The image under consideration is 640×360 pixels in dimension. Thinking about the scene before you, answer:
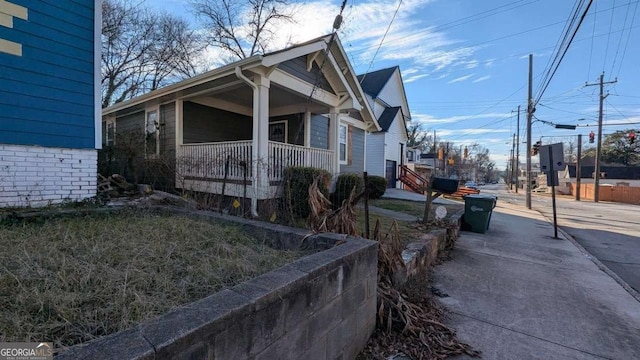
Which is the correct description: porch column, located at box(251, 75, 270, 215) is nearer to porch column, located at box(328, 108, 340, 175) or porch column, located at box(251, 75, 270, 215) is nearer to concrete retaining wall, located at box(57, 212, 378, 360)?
porch column, located at box(328, 108, 340, 175)

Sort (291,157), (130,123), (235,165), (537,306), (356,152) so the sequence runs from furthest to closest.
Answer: (356,152) < (130,123) < (291,157) < (235,165) < (537,306)

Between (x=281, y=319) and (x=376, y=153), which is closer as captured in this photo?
(x=281, y=319)

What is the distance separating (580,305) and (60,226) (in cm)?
618

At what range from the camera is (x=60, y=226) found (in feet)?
10.6

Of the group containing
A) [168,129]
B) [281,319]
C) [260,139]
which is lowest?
[281,319]

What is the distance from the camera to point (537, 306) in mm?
3684

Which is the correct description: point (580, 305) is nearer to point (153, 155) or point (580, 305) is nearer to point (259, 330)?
point (259, 330)

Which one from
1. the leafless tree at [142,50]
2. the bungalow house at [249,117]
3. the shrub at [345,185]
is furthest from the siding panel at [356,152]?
the leafless tree at [142,50]

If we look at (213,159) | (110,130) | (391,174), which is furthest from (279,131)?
(391,174)

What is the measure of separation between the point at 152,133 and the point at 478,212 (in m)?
10.1

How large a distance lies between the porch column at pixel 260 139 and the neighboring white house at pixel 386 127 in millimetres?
11620

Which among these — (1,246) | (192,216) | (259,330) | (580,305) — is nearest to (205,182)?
(192,216)

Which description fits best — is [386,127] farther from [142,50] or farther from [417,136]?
[417,136]

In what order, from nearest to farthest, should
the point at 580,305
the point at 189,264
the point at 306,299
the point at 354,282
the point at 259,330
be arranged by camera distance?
the point at 259,330 → the point at 306,299 → the point at 189,264 → the point at 354,282 → the point at 580,305
